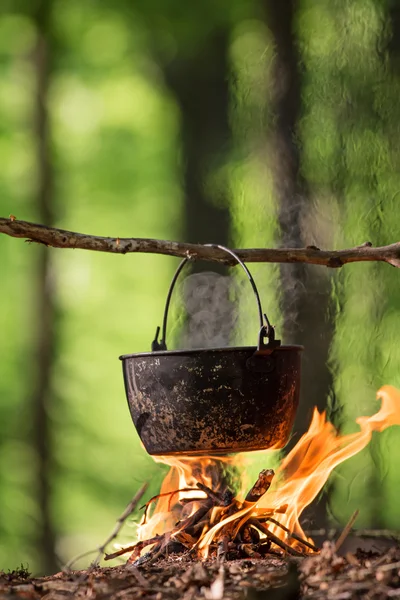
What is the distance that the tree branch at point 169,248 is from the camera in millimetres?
2547

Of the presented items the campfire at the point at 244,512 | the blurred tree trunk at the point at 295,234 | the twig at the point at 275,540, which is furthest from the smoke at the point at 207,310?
the twig at the point at 275,540

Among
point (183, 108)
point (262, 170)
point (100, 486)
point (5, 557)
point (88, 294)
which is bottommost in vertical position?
point (5, 557)

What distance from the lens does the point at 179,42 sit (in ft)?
15.1

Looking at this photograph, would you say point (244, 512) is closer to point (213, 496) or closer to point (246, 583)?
point (213, 496)

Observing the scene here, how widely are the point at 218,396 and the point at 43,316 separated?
2330 millimetres

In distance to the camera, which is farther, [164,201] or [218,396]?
[164,201]

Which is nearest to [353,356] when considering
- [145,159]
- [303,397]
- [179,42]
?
[303,397]

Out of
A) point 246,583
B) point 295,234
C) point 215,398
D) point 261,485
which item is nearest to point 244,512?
point 261,485

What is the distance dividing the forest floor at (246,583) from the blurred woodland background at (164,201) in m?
1.83

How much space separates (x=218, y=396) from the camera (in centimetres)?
251

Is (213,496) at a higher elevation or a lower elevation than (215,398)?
lower

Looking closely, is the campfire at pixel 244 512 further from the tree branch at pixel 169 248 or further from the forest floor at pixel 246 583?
the tree branch at pixel 169 248

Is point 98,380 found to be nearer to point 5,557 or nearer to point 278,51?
point 5,557

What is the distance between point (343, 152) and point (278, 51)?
2.26 feet
